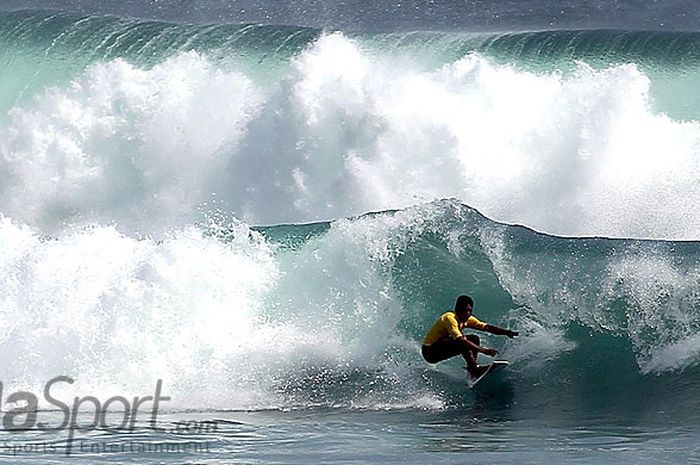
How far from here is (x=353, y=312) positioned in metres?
14.2

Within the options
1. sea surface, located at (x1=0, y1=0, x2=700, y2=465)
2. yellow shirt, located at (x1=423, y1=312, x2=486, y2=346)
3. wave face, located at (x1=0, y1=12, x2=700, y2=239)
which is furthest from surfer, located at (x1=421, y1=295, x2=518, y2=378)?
wave face, located at (x1=0, y1=12, x2=700, y2=239)

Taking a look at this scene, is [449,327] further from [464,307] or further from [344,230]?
[344,230]

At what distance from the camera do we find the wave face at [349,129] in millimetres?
19812

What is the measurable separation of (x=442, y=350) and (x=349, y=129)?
8333 millimetres

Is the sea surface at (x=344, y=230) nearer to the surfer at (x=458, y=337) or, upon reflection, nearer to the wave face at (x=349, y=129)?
the wave face at (x=349, y=129)

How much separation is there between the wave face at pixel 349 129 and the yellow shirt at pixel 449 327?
624 centimetres

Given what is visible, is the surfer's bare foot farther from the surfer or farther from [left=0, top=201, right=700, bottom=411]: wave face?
[left=0, top=201, right=700, bottom=411]: wave face

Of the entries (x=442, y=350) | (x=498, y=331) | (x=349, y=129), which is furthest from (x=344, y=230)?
(x=349, y=129)

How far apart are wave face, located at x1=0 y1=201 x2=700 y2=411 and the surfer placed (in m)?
0.40

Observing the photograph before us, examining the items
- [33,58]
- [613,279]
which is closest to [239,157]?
[33,58]

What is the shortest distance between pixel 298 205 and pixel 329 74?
6.82 feet

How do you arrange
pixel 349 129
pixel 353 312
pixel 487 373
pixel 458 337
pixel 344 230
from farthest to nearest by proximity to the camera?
pixel 349 129, pixel 344 230, pixel 353 312, pixel 487 373, pixel 458 337

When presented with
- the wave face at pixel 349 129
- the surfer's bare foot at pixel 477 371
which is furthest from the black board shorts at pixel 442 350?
the wave face at pixel 349 129

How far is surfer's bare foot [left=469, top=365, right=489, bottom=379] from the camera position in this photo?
41.5 ft
